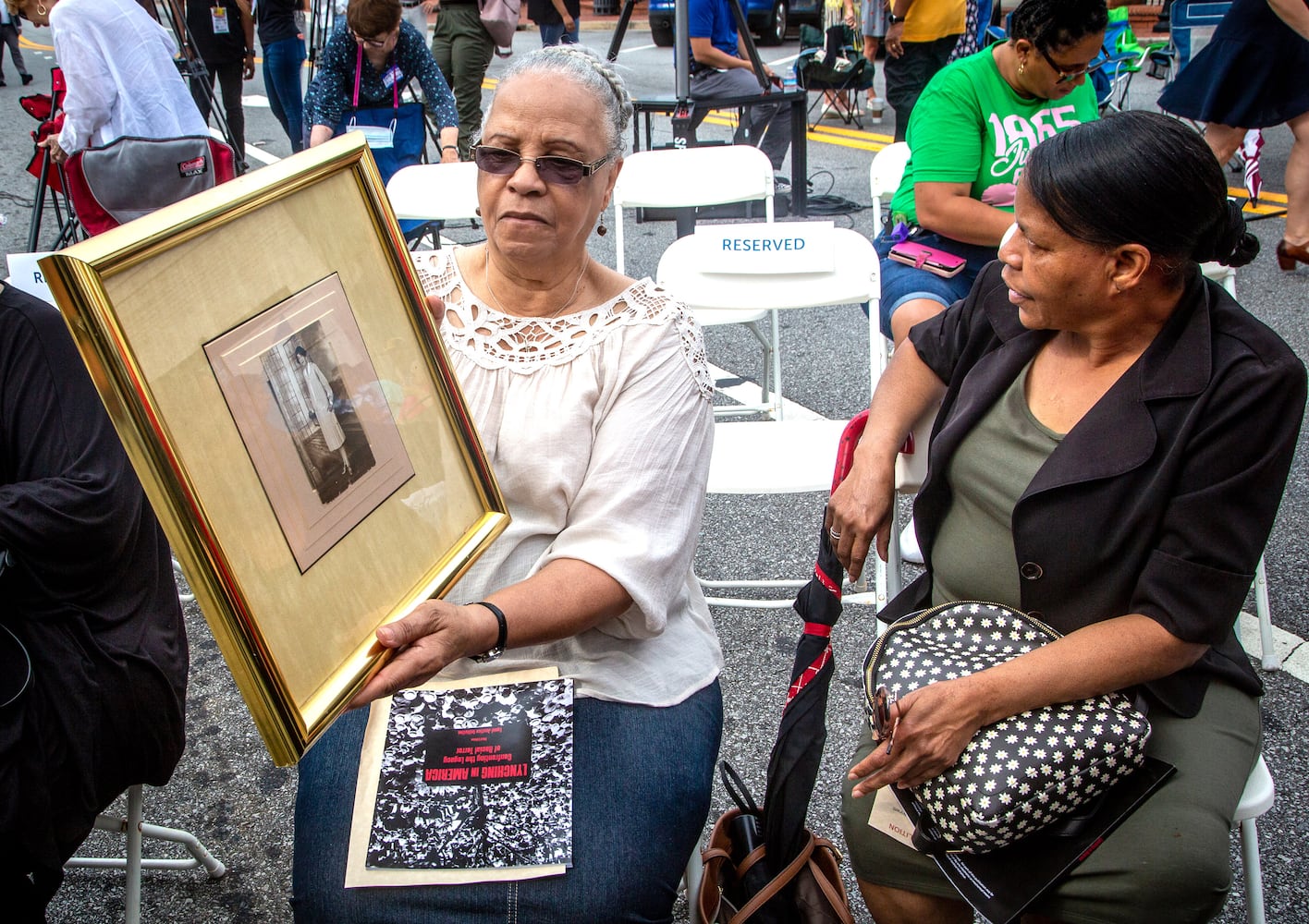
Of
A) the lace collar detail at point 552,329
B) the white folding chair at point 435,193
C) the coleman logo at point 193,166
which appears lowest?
the white folding chair at point 435,193

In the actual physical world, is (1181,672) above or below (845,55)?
above

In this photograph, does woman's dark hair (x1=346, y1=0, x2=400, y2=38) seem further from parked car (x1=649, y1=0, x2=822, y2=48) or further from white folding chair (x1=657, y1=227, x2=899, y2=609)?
parked car (x1=649, y1=0, x2=822, y2=48)

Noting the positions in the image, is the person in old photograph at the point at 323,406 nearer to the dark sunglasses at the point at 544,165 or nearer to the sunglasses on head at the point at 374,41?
the dark sunglasses at the point at 544,165

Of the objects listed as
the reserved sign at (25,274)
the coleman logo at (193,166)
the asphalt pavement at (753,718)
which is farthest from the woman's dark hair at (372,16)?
the reserved sign at (25,274)

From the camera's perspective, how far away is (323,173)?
131 cm

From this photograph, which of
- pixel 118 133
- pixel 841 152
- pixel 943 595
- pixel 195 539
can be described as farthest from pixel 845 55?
pixel 195 539

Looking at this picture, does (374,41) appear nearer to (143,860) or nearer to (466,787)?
(143,860)

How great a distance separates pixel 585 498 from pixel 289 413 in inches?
25.0

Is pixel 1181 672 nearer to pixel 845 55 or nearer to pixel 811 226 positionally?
pixel 811 226

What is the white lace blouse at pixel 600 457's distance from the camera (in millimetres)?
1749

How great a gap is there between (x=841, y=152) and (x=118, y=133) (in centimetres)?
644

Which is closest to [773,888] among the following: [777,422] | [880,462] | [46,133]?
[880,462]

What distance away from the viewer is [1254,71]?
5.52 metres

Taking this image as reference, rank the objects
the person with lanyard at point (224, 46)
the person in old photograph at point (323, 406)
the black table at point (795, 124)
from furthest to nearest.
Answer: the person with lanyard at point (224, 46), the black table at point (795, 124), the person in old photograph at point (323, 406)
